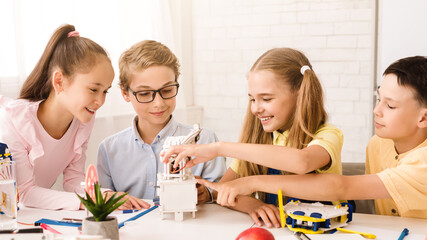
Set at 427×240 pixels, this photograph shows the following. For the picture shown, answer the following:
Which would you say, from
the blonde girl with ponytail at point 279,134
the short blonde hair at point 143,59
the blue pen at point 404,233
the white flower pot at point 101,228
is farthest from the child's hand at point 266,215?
the short blonde hair at point 143,59

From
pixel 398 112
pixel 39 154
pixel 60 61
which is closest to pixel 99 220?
pixel 39 154

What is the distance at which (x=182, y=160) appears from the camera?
1.32 metres

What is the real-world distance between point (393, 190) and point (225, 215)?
517 millimetres

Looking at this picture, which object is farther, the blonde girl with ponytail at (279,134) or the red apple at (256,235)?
the blonde girl with ponytail at (279,134)

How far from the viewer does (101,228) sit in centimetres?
103

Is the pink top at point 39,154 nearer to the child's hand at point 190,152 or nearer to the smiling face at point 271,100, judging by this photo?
the child's hand at point 190,152

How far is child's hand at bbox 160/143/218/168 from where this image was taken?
1.30 meters

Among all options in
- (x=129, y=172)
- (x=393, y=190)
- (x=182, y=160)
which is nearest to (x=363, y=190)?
(x=393, y=190)

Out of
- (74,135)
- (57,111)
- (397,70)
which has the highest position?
(397,70)

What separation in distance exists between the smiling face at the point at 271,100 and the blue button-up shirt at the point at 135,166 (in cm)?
39

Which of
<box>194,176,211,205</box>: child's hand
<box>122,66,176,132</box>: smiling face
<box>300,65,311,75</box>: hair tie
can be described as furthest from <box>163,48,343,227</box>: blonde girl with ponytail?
<box>122,66,176,132</box>: smiling face

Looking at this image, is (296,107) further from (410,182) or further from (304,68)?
(410,182)

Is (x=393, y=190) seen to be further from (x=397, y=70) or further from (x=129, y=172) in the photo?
(x=129, y=172)

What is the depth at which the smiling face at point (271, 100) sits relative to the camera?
1584mm
